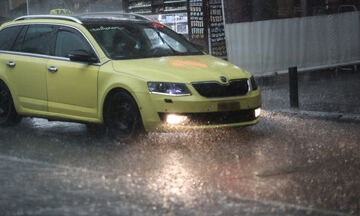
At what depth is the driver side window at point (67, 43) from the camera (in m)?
10.4

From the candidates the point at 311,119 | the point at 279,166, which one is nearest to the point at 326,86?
the point at 311,119

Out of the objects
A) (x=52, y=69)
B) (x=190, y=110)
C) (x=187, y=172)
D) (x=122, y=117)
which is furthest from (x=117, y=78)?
(x=187, y=172)

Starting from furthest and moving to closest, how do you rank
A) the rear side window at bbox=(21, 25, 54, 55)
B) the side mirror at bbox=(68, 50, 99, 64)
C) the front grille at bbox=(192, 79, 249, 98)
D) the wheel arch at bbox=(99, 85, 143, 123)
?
the rear side window at bbox=(21, 25, 54, 55), the side mirror at bbox=(68, 50, 99, 64), the wheel arch at bbox=(99, 85, 143, 123), the front grille at bbox=(192, 79, 249, 98)

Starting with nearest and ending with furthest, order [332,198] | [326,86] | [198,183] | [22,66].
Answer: [332,198], [198,183], [22,66], [326,86]

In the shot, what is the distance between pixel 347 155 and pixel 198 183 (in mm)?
2145

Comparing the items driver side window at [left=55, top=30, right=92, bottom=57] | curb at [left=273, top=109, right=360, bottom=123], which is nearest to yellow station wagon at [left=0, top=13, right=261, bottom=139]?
driver side window at [left=55, top=30, right=92, bottom=57]

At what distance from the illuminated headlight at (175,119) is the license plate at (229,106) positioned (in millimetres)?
445

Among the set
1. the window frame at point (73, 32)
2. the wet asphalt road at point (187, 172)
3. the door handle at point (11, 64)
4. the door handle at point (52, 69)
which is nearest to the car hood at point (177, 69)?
the window frame at point (73, 32)

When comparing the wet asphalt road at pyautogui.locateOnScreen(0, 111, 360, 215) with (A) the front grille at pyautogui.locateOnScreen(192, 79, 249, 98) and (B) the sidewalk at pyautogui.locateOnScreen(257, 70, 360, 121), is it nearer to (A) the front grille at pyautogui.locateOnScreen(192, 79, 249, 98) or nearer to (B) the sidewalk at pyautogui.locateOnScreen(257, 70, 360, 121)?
(A) the front grille at pyautogui.locateOnScreen(192, 79, 249, 98)

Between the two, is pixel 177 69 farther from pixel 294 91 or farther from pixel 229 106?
pixel 294 91

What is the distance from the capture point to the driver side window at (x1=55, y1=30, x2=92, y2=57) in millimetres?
10445

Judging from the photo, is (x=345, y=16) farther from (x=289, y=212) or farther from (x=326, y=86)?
(x=289, y=212)

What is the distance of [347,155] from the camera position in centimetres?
861

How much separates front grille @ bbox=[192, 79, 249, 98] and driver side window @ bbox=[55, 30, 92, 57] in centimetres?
185
